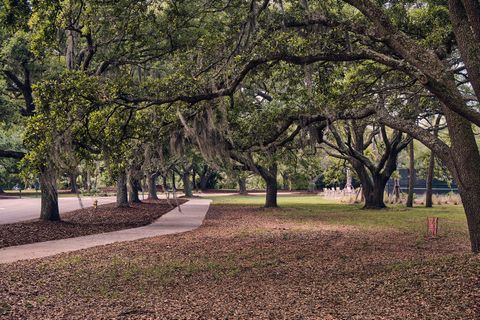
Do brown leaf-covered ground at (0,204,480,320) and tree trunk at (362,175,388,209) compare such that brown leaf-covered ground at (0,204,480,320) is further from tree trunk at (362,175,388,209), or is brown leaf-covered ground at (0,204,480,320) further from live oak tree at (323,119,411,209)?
tree trunk at (362,175,388,209)

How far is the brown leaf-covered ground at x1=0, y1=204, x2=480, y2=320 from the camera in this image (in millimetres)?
6422

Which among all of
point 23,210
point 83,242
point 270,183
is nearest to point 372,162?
point 270,183

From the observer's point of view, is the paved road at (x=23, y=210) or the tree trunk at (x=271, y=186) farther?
the tree trunk at (x=271, y=186)

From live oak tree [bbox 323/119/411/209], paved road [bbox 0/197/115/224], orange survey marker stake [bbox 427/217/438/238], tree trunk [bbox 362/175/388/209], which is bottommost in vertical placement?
paved road [bbox 0/197/115/224]

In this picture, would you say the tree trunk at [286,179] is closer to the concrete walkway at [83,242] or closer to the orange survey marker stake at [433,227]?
the concrete walkway at [83,242]

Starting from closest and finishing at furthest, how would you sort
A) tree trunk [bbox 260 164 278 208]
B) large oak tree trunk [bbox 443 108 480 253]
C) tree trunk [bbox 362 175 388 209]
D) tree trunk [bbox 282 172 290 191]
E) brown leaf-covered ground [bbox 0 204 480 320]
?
brown leaf-covered ground [bbox 0 204 480 320] < large oak tree trunk [bbox 443 108 480 253] < tree trunk [bbox 362 175 388 209] < tree trunk [bbox 260 164 278 208] < tree trunk [bbox 282 172 290 191]

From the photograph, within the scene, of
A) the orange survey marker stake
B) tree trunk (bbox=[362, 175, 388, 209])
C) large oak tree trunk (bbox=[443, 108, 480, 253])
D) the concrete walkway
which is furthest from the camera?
tree trunk (bbox=[362, 175, 388, 209])

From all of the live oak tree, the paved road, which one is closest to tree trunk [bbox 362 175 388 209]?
the live oak tree

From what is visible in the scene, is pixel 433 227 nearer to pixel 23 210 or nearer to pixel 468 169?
pixel 468 169

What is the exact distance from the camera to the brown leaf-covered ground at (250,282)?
21.1 ft

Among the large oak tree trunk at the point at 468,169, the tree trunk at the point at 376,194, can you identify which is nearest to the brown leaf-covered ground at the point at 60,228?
the large oak tree trunk at the point at 468,169

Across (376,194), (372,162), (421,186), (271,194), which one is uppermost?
(372,162)

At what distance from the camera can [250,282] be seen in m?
8.40

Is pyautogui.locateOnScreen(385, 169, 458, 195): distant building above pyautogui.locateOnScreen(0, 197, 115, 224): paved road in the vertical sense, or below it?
above
